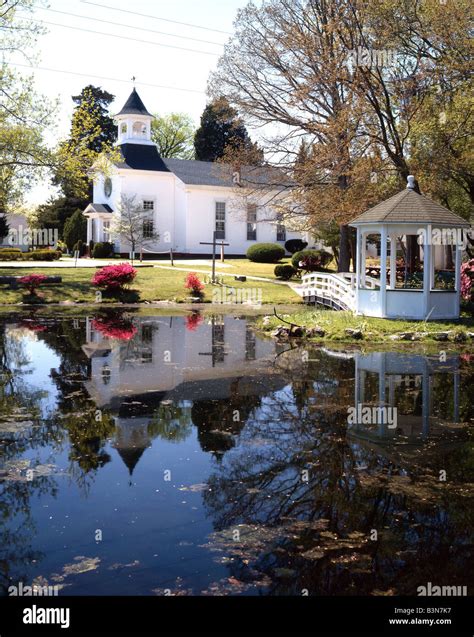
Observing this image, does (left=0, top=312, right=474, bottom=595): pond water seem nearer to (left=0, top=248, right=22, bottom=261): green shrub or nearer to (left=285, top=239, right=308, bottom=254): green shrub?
(left=0, top=248, right=22, bottom=261): green shrub

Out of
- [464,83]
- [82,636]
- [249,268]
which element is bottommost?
[82,636]

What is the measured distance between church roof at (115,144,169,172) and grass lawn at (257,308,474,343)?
30.6 m

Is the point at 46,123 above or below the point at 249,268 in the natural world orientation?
above

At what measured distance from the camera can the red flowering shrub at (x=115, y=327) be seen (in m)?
20.2

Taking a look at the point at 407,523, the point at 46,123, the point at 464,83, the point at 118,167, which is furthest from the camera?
the point at 118,167

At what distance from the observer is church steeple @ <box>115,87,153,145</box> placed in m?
53.1

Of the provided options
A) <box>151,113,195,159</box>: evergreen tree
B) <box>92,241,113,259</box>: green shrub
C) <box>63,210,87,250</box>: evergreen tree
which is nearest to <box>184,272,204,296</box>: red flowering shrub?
<box>92,241,113,259</box>: green shrub

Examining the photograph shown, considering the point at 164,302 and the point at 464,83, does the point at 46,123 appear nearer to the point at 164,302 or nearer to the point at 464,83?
the point at 164,302

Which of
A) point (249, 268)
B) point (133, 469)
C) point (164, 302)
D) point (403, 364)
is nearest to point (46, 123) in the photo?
point (164, 302)

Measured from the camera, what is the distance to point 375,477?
7.70m

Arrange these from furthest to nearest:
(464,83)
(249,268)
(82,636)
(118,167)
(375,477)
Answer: (118,167)
(249,268)
(464,83)
(375,477)
(82,636)

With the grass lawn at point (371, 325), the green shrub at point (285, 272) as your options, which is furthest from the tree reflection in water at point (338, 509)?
the green shrub at point (285, 272)

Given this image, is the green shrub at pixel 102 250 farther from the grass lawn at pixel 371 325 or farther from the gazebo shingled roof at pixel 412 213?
the gazebo shingled roof at pixel 412 213

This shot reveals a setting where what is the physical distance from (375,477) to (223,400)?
4437 mm
